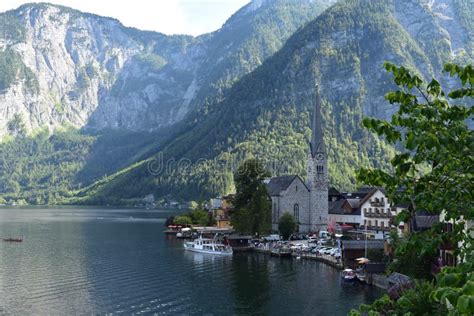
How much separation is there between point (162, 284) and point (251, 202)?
50.9 meters

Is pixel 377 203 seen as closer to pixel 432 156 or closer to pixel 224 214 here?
pixel 224 214

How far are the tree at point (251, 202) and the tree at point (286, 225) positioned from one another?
3.12 m

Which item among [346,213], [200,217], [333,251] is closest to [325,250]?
[333,251]

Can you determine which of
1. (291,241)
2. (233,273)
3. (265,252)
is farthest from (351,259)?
(291,241)

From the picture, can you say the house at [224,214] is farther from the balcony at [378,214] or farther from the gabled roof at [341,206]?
the balcony at [378,214]

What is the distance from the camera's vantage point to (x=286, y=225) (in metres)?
127

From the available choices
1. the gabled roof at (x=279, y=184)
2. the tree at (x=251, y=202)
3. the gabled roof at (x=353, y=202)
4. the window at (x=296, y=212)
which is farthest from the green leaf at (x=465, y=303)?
the window at (x=296, y=212)

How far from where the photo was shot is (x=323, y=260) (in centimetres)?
9994

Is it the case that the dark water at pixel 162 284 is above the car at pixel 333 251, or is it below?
below

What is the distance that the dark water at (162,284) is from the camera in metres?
62.9

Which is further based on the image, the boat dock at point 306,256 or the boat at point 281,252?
the boat at point 281,252

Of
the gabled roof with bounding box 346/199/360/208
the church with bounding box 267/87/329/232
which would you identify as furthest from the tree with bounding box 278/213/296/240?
the gabled roof with bounding box 346/199/360/208

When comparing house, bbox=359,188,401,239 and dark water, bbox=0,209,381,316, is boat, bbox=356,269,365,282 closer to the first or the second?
dark water, bbox=0,209,381,316

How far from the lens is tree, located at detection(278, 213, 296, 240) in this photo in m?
127
